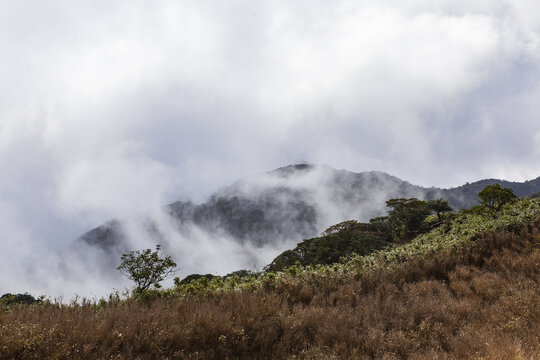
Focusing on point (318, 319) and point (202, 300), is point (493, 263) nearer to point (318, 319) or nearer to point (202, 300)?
point (318, 319)

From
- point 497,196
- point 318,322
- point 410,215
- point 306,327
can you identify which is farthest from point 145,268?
point 410,215

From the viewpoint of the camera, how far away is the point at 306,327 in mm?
5277

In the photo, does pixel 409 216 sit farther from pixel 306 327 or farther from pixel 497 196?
pixel 306 327

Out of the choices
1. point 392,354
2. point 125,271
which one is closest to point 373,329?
point 392,354

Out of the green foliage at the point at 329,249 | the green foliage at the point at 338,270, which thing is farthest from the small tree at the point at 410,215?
the green foliage at the point at 338,270

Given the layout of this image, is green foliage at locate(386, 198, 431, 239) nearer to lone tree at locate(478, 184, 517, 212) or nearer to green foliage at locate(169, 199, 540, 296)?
lone tree at locate(478, 184, 517, 212)

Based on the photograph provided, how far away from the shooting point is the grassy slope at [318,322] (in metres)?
4.00

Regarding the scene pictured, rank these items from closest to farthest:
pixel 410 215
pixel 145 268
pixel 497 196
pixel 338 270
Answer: pixel 145 268 < pixel 338 270 < pixel 497 196 < pixel 410 215

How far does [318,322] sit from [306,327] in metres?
0.27

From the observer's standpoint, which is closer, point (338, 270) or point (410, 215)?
point (338, 270)

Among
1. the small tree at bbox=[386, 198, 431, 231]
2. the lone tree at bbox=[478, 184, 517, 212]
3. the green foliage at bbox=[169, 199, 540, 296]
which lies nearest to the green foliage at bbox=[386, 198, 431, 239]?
the small tree at bbox=[386, 198, 431, 231]

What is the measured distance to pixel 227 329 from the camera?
4.75 meters

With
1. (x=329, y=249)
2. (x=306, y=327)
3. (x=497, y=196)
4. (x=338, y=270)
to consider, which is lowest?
(x=306, y=327)

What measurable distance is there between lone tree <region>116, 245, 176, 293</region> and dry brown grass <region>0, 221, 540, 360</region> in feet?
10.5
